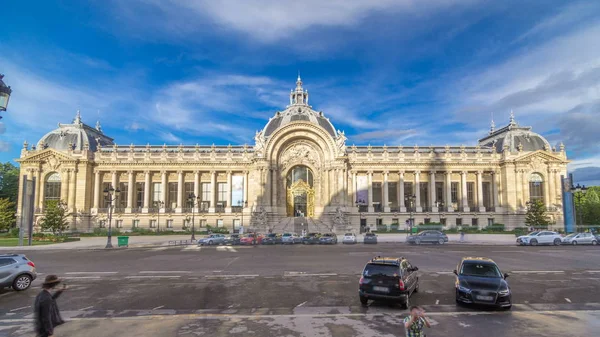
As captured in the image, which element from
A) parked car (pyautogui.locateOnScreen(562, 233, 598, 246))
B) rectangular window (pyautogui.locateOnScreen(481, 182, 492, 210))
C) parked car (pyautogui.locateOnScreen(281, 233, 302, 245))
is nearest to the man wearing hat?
parked car (pyautogui.locateOnScreen(281, 233, 302, 245))

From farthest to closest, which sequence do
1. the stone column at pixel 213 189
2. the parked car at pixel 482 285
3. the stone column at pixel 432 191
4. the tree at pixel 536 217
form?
the stone column at pixel 432 191
the stone column at pixel 213 189
the tree at pixel 536 217
the parked car at pixel 482 285

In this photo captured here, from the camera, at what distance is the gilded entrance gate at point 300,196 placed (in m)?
65.2

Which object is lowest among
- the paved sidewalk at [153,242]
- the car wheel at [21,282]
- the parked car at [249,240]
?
the paved sidewalk at [153,242]

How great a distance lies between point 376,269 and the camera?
12.8 metres

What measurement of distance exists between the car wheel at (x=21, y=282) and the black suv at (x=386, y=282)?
14.2m

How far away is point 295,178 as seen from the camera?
66.0 meters

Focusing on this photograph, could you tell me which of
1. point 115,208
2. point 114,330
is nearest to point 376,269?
point 114,330

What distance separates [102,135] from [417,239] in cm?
6598

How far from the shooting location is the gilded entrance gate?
2566 inches

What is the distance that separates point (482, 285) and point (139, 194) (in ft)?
217

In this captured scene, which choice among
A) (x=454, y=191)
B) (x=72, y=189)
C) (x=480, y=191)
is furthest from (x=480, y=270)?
(x=72, y=189)

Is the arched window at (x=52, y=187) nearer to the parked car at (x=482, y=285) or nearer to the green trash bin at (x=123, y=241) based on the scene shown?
the green trash bin at (x=123, y=241)

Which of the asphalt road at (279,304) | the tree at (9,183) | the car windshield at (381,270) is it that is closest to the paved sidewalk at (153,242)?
the asphalt road at (279,304)

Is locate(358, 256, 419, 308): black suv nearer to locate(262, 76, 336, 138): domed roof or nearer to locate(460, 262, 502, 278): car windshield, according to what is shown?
locate(460, 262, 502, 278): car windshield
